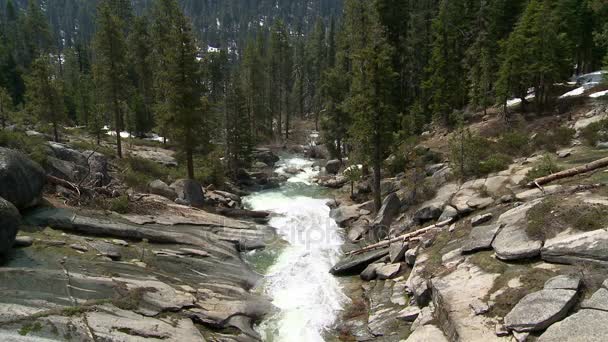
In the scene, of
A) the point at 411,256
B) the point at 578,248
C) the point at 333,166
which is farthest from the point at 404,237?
the point at 333,166

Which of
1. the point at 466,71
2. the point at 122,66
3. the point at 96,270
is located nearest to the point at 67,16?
the point at 122,66

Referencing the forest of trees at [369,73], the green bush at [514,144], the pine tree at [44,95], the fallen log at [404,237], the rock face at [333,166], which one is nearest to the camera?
the fallen log at [404,237]

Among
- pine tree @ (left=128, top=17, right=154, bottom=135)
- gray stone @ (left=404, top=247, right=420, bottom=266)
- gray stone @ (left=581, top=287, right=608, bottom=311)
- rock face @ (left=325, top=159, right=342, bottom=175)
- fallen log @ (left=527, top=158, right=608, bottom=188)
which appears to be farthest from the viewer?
pine tree @ (left=128, top=17, right=154, bottom=135)

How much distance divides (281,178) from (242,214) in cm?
1499

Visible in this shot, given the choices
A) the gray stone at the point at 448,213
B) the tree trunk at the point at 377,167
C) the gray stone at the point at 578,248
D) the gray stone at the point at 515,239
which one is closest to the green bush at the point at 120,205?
the tree trunk at the point at 377,167

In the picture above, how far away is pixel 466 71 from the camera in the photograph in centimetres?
4503

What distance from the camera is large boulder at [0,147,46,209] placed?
15422 mm

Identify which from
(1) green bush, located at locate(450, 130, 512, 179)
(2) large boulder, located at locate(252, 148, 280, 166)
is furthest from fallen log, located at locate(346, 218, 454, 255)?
(2) large boulder, located at locate(252, 148, 280, 166)

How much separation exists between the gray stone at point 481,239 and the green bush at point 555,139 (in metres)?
12.1

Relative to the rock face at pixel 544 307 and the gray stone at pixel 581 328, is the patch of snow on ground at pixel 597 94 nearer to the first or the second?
the rock face at pixel 544 307

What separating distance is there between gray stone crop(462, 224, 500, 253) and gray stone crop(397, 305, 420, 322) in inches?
114

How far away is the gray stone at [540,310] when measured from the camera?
33.0 ft

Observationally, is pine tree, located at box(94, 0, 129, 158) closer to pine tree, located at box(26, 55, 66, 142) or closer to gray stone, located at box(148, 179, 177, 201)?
pine tree, located at box(26, 55, 66, 142)

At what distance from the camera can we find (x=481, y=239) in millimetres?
15398
